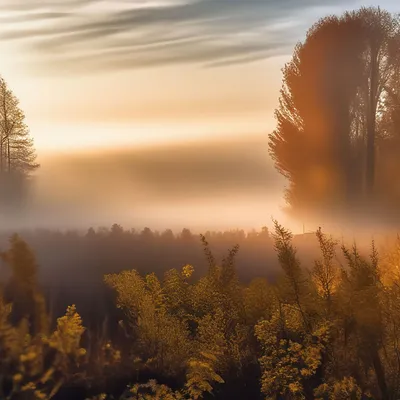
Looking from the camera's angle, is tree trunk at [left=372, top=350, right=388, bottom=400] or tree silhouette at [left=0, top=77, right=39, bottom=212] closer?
tree trunk at [left=372, top=350, right=388, bottom=400]

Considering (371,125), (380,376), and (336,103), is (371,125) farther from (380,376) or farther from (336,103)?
(380,376)

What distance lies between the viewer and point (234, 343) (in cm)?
2348

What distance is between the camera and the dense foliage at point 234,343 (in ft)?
72.7

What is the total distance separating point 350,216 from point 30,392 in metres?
17.6

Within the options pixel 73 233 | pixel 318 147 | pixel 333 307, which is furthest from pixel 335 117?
pixel 333 307

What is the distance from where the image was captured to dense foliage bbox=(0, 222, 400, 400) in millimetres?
22172

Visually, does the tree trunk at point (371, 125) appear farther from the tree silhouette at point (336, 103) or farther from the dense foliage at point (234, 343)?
the dense foliage at point (234, 343)

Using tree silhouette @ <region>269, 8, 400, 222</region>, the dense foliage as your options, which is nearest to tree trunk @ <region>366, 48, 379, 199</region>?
tree silhouette @ <region>269, 8, 400, 222</region>

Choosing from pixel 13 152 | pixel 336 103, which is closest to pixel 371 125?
pixel 336 103

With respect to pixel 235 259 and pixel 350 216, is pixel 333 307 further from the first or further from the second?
pixel 350 216

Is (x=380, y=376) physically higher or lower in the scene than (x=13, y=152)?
lower

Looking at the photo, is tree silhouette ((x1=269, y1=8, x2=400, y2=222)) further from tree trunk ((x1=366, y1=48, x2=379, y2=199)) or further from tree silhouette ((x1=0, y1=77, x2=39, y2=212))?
tree silhouette ((x1=0, y1=77, x2=39, y2=212))

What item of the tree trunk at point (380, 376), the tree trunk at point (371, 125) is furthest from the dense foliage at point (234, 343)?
the tree trunk at point (371, 125)

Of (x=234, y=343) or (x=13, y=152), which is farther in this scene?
(x=13, y=152)
